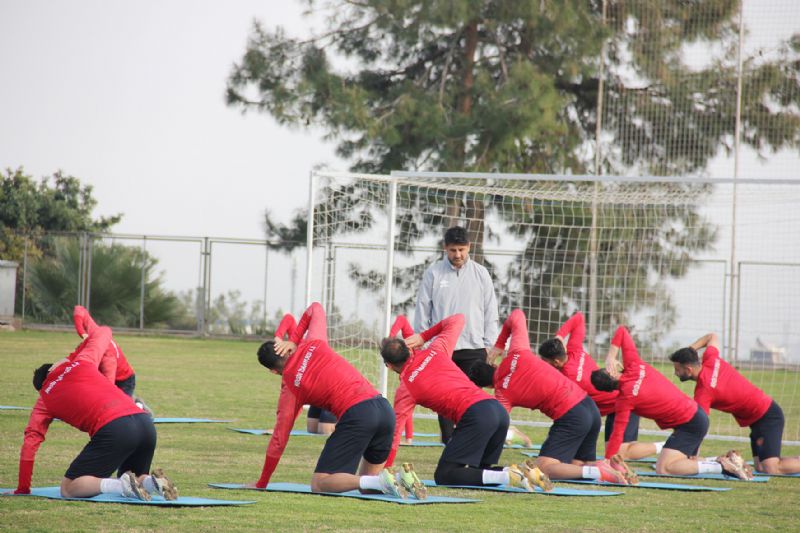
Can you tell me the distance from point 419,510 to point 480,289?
426 cm

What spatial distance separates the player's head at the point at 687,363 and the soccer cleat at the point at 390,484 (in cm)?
368

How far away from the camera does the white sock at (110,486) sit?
7629 millimetres

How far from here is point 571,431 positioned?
986 cm

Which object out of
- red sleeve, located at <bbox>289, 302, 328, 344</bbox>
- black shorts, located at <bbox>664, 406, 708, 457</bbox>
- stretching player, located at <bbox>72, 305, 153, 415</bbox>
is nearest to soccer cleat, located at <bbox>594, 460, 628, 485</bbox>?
black shorts, located at <bbox>664, 406, 708, 457</bbox>

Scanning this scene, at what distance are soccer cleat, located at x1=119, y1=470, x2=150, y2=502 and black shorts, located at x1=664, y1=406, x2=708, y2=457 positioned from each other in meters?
5.09

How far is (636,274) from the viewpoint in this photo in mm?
23141

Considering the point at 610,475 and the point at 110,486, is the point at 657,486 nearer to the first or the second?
the point at 610,475

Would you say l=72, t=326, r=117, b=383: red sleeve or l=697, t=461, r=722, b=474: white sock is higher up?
l=72, t=326, r=117, b=383: red sleeve

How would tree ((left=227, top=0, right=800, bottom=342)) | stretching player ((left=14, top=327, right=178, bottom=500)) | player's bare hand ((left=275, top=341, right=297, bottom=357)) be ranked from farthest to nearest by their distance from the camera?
tree ((left=227, top=0, right=800, bottom=342)) < player's bare hand ((left=275, top=341, right=297, bottom=357)) < stretching player ((left=14, top=327, right=178, bottom=500))

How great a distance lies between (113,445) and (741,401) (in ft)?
19.9

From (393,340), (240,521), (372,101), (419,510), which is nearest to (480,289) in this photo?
(393,340)

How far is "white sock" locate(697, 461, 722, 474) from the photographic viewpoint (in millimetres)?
10462

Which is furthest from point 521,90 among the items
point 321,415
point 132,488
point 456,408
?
point 132,488

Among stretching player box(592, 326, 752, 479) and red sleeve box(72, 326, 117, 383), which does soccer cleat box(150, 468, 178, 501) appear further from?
stretching player box(592, 326, 752, 479)
